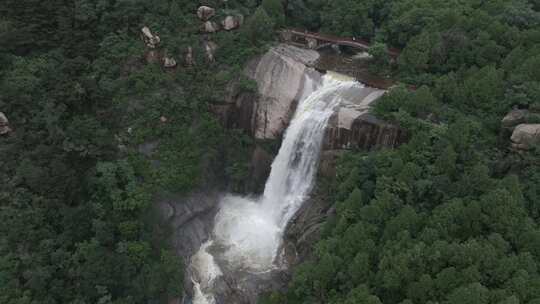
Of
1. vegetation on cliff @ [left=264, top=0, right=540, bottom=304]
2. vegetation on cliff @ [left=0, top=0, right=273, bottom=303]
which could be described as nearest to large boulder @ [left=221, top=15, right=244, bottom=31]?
vegetation on cliff @ [left=0, top=0, right=273, bottom=303]

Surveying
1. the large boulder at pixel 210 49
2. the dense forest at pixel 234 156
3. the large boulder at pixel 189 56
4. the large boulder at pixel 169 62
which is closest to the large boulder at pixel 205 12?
the dense forest at pixel 234 156

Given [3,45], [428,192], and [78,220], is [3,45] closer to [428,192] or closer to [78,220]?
[78,220]

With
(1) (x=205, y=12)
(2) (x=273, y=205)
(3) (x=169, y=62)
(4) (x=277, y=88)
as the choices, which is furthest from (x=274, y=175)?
(1) (x=205, y=12)

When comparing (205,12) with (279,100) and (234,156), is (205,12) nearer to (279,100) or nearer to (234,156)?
(279,100)

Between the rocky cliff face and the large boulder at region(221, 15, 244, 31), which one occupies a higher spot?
the large boulder at region(221, 15, 244, 31)

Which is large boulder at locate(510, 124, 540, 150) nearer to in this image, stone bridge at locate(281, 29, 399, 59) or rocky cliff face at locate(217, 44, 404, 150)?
rocky cliff face at locate(217, 44, 404, 150)

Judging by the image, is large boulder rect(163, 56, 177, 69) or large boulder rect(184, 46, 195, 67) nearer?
large boulder rect(163, 56, 177, 69)

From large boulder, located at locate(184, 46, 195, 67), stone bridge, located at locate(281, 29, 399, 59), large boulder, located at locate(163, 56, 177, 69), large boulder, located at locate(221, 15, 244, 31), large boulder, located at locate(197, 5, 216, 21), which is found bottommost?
large boulder, located at locate(163, 56, 177, 69)

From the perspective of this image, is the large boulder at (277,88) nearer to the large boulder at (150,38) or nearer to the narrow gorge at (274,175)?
the narrow gorge at (274,175)
